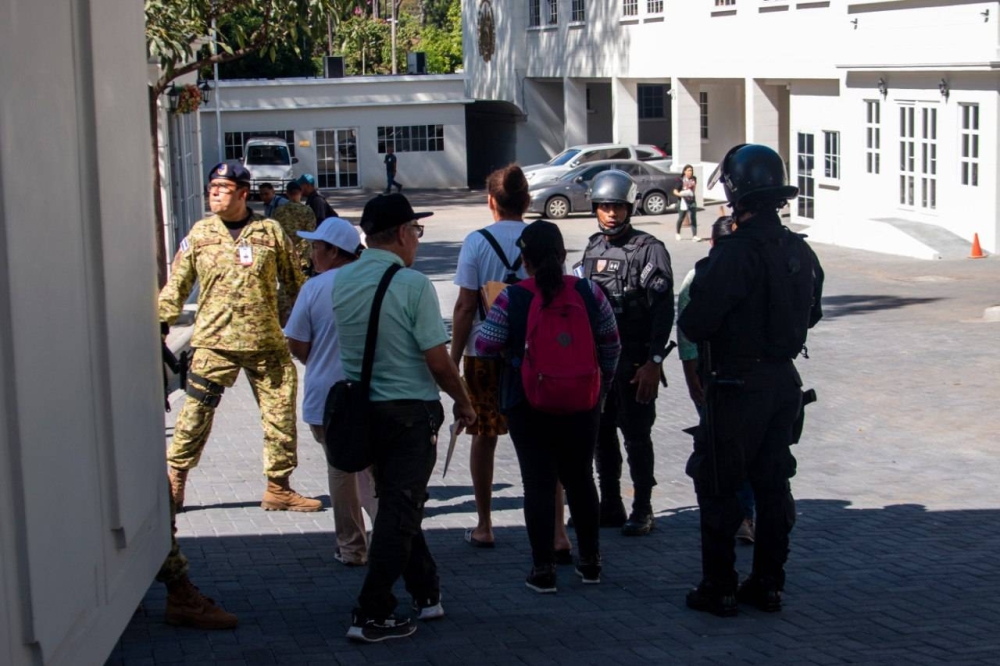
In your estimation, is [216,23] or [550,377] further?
[216,23]

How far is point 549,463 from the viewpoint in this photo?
5.58 m

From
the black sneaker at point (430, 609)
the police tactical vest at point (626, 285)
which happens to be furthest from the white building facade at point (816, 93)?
the black sneaker at point (430, 609)

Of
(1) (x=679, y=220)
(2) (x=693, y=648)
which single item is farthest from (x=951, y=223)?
(2) (x=693, y=648)

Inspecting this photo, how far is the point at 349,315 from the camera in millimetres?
4883

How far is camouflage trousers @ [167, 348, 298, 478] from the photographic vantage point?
658 centimetres

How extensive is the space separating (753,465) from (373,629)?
1638 millimetres

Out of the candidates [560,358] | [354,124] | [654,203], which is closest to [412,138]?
[354,124]

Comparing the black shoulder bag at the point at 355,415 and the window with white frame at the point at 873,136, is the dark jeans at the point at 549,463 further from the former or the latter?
the window with white frame at the point at 873,136

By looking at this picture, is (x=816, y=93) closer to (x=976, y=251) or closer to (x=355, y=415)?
(x=976, y=251)

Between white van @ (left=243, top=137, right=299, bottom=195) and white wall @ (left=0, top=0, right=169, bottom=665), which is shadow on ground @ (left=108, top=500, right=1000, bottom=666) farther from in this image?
white van @ (left=243, top=137, right=299, bottom=195)

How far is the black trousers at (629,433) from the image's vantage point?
21.2 ft

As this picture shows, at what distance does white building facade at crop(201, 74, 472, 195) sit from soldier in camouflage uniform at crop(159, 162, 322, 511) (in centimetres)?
4023

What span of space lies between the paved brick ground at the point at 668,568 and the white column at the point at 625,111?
29469mm

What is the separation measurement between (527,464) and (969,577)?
83.6 inches
